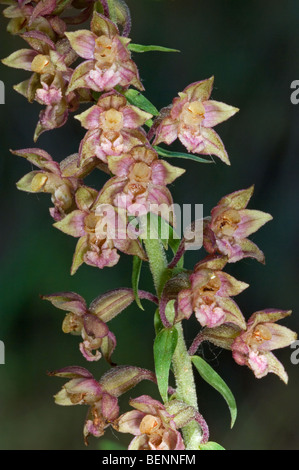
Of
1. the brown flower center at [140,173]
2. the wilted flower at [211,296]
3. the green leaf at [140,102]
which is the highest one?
the green leaf at [140,102]

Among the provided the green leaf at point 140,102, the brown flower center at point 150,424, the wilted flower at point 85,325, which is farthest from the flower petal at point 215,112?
the brown flower center at point 150,424

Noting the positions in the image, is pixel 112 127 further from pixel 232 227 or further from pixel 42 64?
pixel 232 227

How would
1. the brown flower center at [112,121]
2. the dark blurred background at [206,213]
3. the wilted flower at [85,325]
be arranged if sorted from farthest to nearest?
the dark blurred background at [206,213], the wilted flower at [85,325], the brown flower center at [112,121]

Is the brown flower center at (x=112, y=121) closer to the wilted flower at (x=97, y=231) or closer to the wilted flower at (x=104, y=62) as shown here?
the wilted flower at (x=104, y=62)

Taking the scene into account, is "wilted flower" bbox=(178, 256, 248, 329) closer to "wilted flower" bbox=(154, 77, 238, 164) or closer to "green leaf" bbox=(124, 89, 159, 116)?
"wilted flower" bbox=(154, 77, 238, 164)

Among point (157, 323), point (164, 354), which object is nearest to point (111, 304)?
point (157, 323)

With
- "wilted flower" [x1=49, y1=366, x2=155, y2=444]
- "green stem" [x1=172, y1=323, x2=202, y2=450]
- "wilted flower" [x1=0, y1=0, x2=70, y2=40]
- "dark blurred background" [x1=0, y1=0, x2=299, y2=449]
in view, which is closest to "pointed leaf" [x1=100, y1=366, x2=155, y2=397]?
"wilted flower" [x1=49, y1=366, x2=155, y2=444]

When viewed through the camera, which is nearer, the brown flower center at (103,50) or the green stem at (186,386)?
the brown flower center at (103,50)
